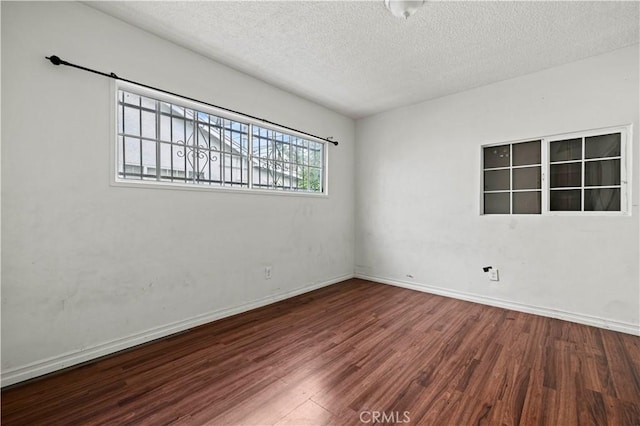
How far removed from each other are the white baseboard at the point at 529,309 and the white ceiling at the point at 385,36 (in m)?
2.63

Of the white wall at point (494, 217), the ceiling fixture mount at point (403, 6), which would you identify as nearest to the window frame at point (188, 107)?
the white wall at point (494, 217)

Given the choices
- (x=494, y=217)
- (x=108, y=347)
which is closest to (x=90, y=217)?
(x=108, y=347)

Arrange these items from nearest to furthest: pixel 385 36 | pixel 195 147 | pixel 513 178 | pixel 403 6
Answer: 1. pixel 403 6
2. pixel 385 36
3. pixel 195 147
4. pixel 513 178

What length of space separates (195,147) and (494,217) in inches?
139

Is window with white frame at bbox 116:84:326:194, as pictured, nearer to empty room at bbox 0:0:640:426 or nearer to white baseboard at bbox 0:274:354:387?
empty room at bbox 0:0:640:426

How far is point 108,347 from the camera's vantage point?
219 cm

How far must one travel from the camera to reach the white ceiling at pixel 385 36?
212 cm

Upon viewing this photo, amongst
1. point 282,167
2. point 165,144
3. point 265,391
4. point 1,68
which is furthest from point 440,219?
point 1,68

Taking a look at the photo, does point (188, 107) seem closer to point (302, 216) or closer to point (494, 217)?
point (302, 216)

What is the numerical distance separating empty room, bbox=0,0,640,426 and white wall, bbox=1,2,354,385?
1cm

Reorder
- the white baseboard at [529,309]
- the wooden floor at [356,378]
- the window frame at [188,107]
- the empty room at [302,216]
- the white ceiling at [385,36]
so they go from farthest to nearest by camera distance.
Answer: the white baseboard at [529,309]
the window frame at [188,107]
the white ceiling at [385,36]
the empty room at [302,216]
the wooden floor at [356,378]

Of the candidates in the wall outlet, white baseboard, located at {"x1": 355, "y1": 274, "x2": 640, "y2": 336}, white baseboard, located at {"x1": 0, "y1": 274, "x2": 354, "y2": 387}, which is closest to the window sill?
white baseboard, located at {"x1": 0, "y1": 274, "x2": 354, "y2": 387}

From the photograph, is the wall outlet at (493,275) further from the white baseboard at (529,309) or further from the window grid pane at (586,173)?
the window grid pane at (586,173)

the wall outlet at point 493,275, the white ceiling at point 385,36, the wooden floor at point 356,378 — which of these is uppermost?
the white ceiling at point 385,36
